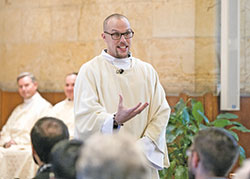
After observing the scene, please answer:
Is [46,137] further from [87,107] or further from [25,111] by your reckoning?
[25,111]

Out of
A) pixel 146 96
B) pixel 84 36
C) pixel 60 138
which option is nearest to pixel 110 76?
pixel 146 96

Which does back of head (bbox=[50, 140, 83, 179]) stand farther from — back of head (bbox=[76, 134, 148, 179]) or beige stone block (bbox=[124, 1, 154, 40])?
beige stone block (bbox=[124, 1, 154, 40])

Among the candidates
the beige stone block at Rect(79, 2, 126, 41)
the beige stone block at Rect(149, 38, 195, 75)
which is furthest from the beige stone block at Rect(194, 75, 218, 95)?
the beige stone block at Rect(79, 2, 126, 41)

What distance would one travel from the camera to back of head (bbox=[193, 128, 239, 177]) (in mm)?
2430

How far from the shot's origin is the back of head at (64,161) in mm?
2168

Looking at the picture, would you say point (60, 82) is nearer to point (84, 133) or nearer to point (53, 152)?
point (84, 133)

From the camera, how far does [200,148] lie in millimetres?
2467

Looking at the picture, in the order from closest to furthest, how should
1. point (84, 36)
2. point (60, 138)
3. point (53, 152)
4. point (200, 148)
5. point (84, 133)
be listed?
point (53, 152), point (200, 148), point (60, 138), point (84, 133), point (84, 36)

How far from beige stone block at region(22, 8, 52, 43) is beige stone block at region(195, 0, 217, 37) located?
2.49 metres

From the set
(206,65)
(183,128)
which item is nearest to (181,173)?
(183,128)

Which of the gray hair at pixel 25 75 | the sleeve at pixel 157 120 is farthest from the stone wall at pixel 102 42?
the sleeve at pixel 157 120

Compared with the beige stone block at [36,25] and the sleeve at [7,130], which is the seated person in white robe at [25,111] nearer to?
the sleeve at [7,130]

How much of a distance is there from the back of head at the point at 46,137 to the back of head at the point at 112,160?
961 mm

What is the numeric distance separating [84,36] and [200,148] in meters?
5.22
